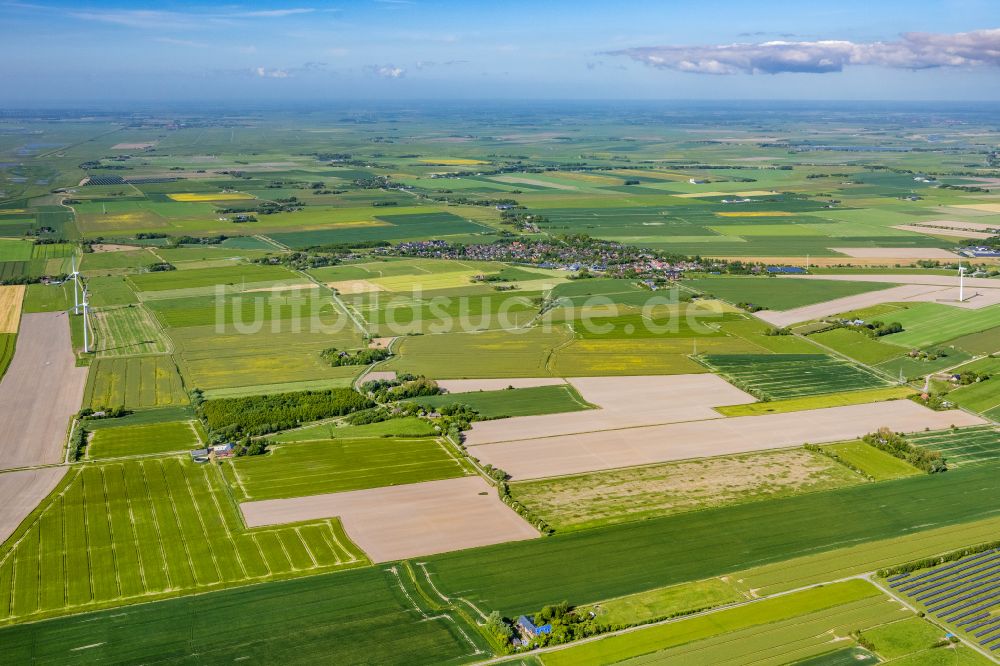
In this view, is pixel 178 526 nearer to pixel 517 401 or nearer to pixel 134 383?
pixel 134 383

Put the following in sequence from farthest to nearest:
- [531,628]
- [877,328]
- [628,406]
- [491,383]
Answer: [877,328] → [491,383] → [628,406] → [531,628]

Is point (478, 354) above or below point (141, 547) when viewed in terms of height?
above

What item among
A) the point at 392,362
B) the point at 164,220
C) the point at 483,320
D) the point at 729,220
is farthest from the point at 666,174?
the point at 392,362

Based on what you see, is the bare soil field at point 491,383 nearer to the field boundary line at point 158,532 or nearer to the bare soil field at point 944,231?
the field boundary line at point 158,532

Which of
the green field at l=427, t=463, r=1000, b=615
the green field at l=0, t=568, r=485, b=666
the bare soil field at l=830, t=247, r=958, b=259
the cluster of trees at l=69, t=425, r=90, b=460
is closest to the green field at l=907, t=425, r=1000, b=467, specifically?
the green field at l=427, t=463, r=1000, b=615

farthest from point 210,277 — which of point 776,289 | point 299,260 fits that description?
point 776,289

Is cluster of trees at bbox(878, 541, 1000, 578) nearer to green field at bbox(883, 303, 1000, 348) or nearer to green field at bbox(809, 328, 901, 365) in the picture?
green field at bbox(809, 328, 901, 365)
